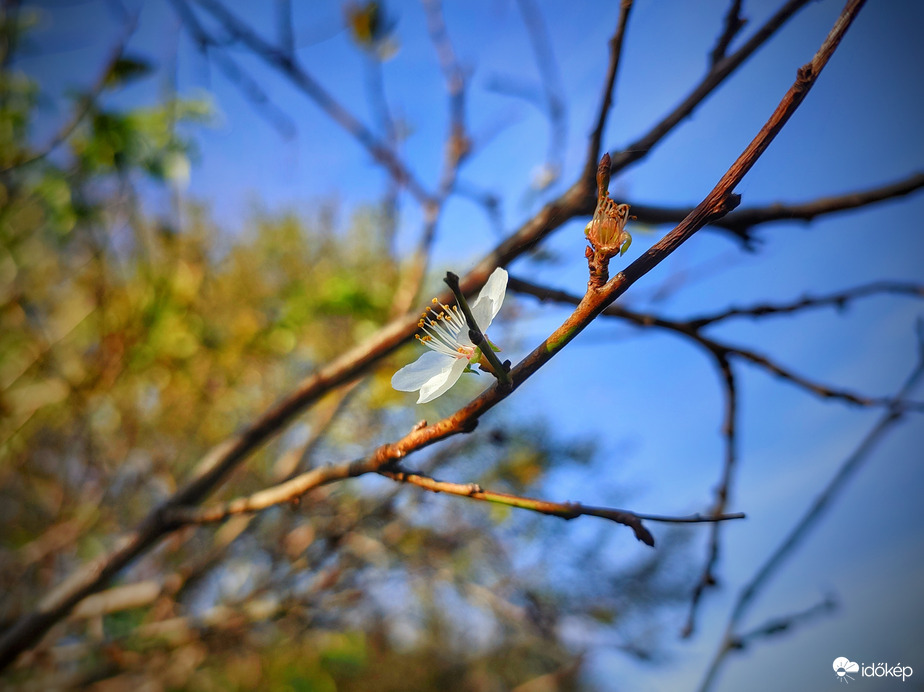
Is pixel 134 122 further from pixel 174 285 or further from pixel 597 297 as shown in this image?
pixel 597 297

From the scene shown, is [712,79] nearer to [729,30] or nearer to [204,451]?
[729,30]

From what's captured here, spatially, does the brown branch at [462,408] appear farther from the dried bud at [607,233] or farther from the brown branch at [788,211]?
the brown branch at [788,211]

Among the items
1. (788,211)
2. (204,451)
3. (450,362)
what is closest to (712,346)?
(788,211)

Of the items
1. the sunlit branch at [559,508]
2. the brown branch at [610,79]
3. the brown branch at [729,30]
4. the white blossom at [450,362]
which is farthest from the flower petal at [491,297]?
the brown branch at [729,30]

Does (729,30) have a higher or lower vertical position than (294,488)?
higher

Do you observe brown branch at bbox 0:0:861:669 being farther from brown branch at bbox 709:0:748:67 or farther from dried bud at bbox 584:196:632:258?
brown branch at bbox 709:0:748:67

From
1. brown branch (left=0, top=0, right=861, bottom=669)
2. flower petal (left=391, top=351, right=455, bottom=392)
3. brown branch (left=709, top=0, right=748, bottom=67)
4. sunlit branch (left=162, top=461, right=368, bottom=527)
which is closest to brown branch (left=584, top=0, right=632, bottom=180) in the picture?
brown branch (left=0, top=0, right=861, bottom=669)

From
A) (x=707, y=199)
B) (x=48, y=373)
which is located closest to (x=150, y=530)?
(x=707, y=199)
